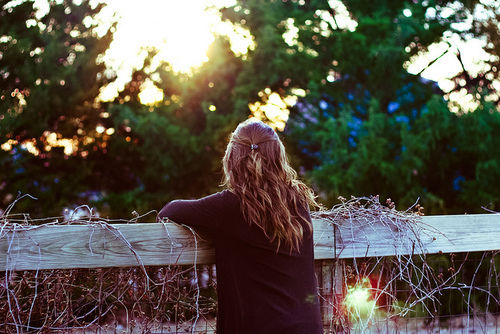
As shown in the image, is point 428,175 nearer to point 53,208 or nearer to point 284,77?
point 284,77

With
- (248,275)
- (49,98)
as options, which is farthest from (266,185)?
(49,98)

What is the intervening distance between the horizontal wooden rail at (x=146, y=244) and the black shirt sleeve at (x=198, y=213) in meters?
0.08

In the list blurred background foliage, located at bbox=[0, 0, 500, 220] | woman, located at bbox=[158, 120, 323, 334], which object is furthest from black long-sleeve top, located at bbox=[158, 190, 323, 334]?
blurred background foliage, located at bbox=[0, 0, 500, 220]

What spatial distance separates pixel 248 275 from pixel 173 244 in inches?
13.0

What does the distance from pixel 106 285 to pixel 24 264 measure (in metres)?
0.38

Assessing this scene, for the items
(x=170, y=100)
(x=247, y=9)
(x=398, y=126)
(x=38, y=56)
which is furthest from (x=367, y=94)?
(x=38, y=56)

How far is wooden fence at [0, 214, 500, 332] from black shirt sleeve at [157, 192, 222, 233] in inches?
3.2

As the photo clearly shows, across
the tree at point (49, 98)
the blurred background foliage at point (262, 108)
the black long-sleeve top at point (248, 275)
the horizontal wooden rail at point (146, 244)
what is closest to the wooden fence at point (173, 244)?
the horizontal wooden rail at point (146, 244)

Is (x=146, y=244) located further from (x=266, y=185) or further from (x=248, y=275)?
(x=266, y=185)

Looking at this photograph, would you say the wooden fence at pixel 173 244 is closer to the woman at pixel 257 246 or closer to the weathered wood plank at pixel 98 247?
the weathered wood plank at pixel 98 247

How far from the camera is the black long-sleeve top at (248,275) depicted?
2.00 meters

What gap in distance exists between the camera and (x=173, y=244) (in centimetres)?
209

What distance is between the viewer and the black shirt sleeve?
2027 millimetres

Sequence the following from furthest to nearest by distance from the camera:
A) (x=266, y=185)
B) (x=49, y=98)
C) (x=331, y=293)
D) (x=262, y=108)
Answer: (x=262, y=108) → (x=49, y=98) → (x=331, y=293) → (x=266, y=185)
